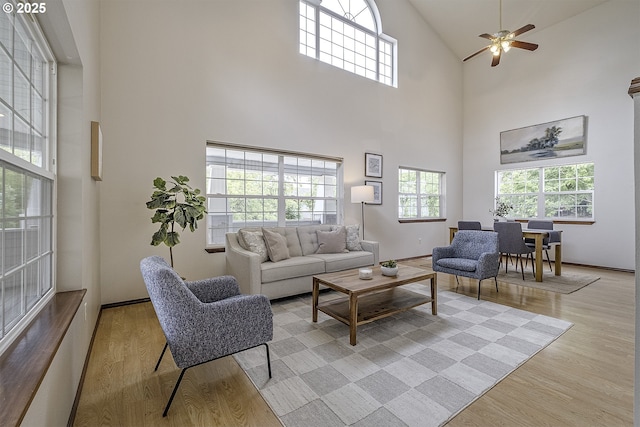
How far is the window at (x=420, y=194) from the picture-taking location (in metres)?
6.26

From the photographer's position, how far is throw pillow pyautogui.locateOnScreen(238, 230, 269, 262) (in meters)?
3.59

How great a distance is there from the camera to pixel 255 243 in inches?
143

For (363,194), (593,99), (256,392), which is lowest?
(256,392)

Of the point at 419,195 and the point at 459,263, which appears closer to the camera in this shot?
the point at 459,263

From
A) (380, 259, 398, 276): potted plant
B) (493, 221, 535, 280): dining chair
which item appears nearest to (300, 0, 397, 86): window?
(493, 221, 535, 280): dining chair

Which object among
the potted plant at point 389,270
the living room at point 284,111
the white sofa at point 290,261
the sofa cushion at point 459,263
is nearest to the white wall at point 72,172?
the living room at point 284,111

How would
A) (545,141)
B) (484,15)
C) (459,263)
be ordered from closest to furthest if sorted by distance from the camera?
(459,263)
(484,15)
(545,141)

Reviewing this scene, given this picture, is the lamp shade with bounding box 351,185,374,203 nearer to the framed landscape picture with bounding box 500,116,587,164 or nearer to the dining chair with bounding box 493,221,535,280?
the dining chair with bounding box 493,221,535,280

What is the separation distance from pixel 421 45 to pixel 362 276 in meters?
5.89

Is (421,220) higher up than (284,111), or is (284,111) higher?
(284,111)

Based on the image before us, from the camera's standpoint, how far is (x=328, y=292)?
3947mm

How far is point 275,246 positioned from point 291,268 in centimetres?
38

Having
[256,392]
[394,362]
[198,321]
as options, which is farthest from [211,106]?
[394,362]

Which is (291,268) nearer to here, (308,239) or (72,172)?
(308,239)
